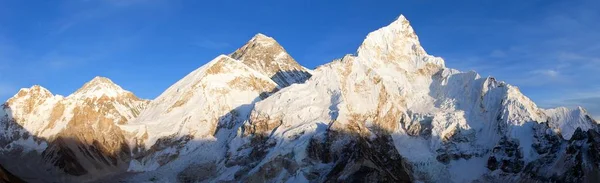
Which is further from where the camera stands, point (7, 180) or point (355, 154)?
point (355, 154)

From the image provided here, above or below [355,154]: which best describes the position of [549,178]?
below

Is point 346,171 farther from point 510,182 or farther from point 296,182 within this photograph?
point 510,182

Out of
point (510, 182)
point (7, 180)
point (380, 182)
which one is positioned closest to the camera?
point (7, 180)

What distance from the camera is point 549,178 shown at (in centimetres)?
19262

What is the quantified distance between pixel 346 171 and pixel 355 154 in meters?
7.87

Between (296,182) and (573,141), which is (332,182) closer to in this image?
(296,182)

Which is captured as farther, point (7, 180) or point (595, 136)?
point (595, 136)

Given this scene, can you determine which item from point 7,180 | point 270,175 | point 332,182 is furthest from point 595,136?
point 7,180

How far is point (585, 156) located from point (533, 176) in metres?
14.4

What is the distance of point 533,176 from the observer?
196 metres

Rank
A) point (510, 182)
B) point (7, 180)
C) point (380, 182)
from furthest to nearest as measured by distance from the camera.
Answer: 1. point (510, 182)
2. point (380, 182)
3. point (7, 180)

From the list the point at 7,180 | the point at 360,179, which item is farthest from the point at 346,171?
the point at 7,180

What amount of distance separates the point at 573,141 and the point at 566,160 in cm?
590

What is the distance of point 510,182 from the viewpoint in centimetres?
19962
